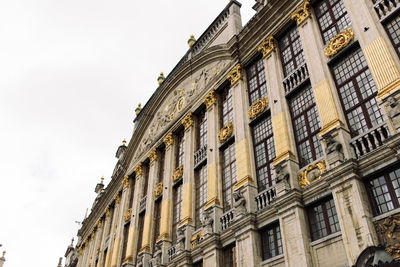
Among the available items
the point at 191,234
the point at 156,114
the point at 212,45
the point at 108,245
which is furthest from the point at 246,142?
the point at 108,245

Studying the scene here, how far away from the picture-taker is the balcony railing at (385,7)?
576 inches

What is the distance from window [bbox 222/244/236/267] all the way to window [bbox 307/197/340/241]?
14.3 feet

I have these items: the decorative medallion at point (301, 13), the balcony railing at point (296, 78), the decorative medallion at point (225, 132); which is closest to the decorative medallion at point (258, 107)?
the balcony railing at point (296, 78)

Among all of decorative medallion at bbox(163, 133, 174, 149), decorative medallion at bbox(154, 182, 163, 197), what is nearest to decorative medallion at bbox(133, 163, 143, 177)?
decorative medallion at bbox(163, 133, 174, 149)

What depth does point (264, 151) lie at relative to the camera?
18250 millimetres

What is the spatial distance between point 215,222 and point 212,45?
44.5ft

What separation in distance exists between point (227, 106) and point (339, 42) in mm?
8087

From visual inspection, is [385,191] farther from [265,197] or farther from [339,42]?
[339,42]

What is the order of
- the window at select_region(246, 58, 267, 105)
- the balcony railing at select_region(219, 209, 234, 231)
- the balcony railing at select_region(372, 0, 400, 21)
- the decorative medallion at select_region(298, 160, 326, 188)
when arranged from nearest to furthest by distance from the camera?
the decorative medallion at select_region(298, 160, 326, 188)
the balcony railing at select_region(372, 0, 400, 21)
the balcony railing at select_region(219, 209, 234, 231)
the window at select_region(246, 58, 267, 105)

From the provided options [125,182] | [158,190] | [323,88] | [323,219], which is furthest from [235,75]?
[125,182]

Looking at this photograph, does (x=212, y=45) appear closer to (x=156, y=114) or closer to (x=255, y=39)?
(x=255, y=39)

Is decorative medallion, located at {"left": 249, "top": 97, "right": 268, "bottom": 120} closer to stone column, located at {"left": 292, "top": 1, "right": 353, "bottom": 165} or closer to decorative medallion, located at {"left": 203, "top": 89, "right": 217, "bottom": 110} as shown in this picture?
stone column, located at {"left": 292, "top": 1, "right": 353, "bottom": 165}

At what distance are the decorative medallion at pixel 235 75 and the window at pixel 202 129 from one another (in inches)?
130

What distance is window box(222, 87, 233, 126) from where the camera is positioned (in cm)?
2212
